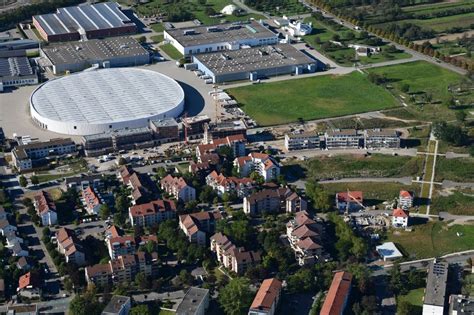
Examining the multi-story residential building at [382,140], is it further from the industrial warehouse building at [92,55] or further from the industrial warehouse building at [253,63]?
the industrial warehouse building at [92,55]

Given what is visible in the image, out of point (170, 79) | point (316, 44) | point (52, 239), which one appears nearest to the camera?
point (52, 239)

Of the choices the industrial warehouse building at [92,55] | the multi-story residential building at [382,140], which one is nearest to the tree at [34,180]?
the industrial warehouse building at [92,55]

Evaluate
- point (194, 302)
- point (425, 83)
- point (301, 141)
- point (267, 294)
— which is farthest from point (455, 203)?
point (425, 83)

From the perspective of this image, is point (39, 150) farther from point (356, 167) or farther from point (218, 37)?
point (218, 37)

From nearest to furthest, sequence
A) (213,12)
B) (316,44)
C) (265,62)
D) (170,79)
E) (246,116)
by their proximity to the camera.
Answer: (246,116) < (170,79) < (265,62) < (316,44) < (213,12)

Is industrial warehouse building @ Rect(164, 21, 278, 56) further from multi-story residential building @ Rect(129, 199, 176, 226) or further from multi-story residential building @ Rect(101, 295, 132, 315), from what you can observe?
multi-story residential building @ Rect(101, 295, 132, 315)

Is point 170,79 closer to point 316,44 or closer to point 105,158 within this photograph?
point 105,158

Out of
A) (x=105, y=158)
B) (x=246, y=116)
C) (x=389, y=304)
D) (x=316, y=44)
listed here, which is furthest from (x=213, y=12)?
(x=389, y=304)

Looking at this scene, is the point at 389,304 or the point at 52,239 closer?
the point at 389,304
